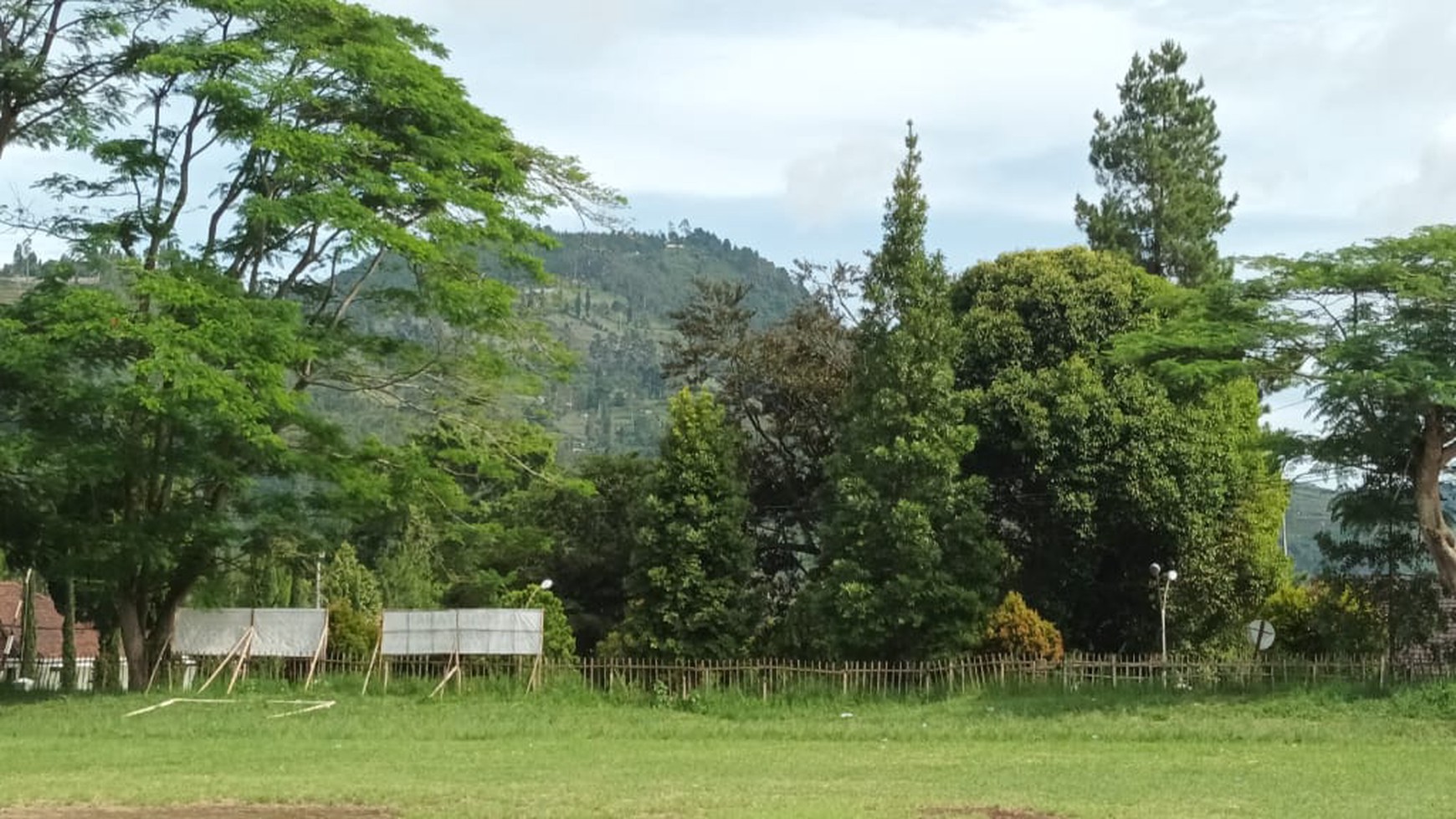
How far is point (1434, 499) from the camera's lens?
872 inches

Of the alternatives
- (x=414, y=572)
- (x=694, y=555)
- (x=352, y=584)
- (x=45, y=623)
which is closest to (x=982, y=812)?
(x=694, y=555)

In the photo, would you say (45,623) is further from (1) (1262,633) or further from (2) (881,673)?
(1) (1262,633)

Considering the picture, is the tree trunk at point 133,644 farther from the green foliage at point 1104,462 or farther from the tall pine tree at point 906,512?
the green foliage at point 1104,462

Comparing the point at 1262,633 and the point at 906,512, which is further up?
the point at 906,512

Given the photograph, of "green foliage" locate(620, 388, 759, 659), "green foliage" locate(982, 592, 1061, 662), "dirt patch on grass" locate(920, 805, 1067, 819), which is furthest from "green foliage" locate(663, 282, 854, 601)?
"dirt patch on grass" locate(920, 805, 1067, 819)

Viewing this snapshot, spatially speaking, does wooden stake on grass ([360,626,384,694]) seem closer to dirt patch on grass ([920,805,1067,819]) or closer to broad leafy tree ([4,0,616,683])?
broad leafy tree ([4,0,616,683])

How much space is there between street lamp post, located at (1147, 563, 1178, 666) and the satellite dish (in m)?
1.61

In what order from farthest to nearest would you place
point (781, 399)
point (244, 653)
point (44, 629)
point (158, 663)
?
point (44, 629), point (781, 399), point (158, 663), point (244, 653)

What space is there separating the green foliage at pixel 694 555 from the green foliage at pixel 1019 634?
459 centimetres

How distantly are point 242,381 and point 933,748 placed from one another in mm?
10449

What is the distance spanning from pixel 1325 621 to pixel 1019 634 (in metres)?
4.84

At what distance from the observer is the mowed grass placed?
12.1 meters

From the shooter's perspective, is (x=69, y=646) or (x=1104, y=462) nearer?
(x=1104, y=462)

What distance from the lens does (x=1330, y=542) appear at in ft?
79.0
